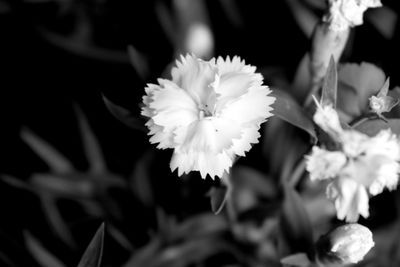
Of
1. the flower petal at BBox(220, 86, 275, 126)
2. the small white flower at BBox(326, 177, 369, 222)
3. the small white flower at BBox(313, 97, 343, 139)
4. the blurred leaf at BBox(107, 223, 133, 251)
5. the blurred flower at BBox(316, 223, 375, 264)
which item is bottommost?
the blurred leaf at BBox(107, 223, 133, 251)

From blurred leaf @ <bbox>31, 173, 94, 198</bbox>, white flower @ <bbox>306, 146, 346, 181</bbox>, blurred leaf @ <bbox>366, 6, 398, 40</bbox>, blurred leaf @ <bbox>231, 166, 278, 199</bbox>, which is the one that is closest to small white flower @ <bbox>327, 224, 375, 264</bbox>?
white flower @ <bbox>306, 146, 346, 181</bbox>

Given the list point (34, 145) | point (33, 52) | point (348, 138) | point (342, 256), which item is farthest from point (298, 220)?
point (33, 52)

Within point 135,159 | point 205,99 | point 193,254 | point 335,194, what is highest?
point 205,99

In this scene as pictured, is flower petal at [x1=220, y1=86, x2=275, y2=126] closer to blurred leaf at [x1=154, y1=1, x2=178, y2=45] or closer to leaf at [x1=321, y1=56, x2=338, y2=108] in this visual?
leaf at [x1=321, y1=56, x2=338, y2=108]

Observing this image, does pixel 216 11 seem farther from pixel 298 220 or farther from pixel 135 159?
pixel 298 220

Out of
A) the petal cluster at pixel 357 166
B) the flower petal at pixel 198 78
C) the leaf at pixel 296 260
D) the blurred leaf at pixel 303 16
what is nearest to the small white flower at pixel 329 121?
the petal cluster at pixel 357 166

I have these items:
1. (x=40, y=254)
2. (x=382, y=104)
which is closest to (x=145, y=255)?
(x=40, y=254)
